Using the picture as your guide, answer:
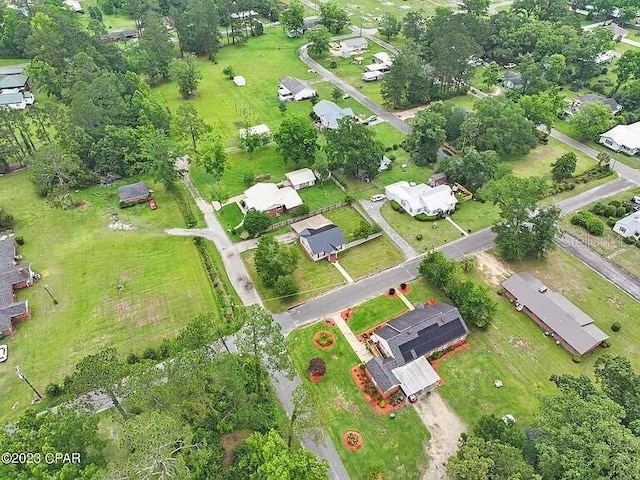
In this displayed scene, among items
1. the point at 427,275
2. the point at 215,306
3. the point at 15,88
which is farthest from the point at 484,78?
the point at 15,88

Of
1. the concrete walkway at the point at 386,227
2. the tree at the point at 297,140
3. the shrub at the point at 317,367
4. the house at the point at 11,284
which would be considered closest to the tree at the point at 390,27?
the tree at the point at 297,140

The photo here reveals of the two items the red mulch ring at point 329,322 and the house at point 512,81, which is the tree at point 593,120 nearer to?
the house at point 512,81

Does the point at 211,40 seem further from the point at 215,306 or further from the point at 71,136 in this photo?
the point at 215,306

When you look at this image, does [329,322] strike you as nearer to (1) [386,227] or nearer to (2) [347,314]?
(2) [347,314]

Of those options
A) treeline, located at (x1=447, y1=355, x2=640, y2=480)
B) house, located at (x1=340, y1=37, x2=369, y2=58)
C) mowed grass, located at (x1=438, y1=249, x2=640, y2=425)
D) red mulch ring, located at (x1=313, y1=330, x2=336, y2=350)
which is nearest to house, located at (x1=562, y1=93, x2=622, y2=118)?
mowed grass, located at (x1=438, y1=249, x2=640, y2=425)

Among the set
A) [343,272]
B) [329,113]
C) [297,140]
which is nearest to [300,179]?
[297,140]

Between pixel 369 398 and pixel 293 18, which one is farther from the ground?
pixel 293 18
